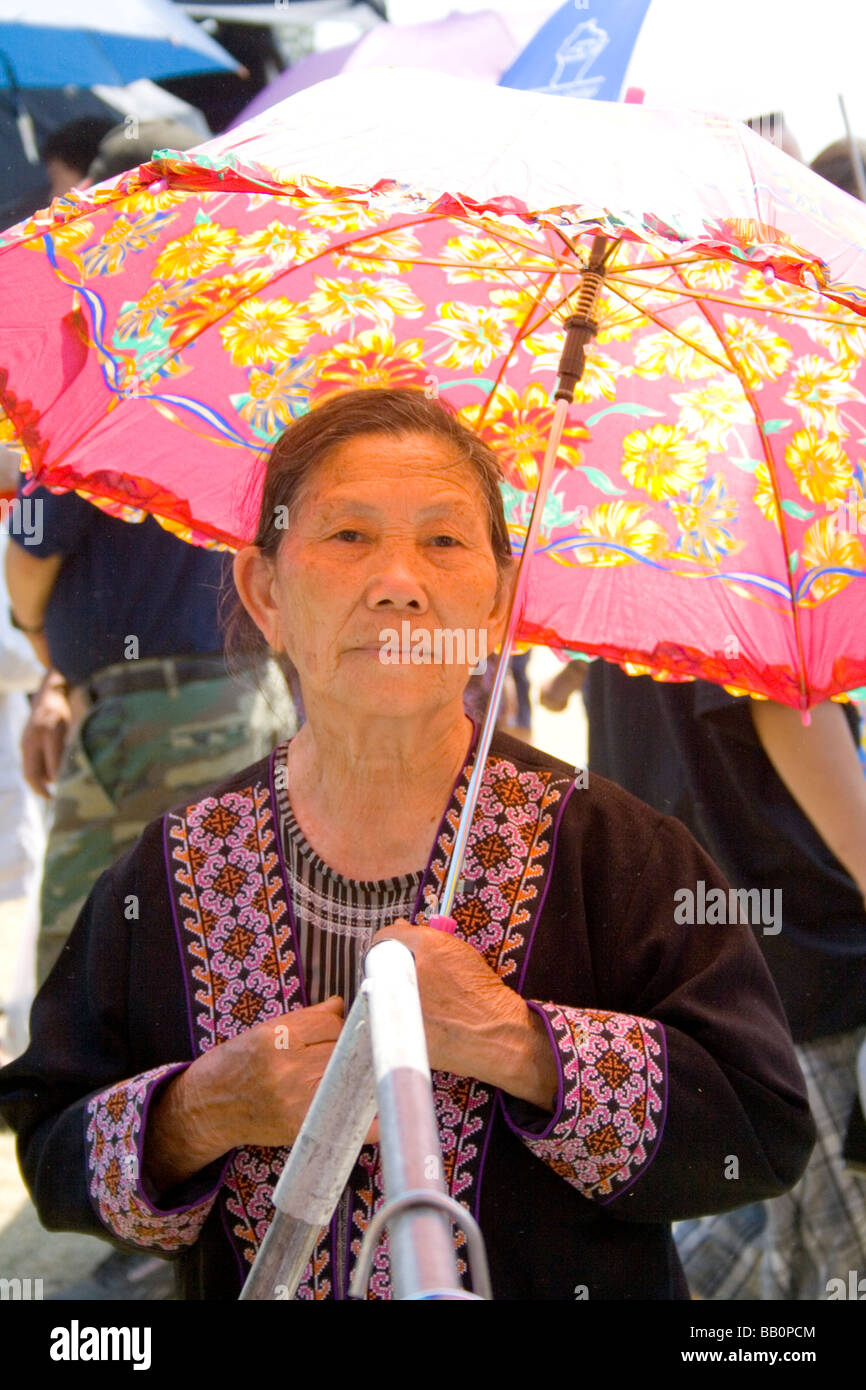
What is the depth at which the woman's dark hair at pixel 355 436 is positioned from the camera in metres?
1.89

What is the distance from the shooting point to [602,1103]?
1679 mm

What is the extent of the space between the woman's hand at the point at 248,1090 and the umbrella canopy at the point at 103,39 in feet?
13.3

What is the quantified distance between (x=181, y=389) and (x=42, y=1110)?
3.40 feet

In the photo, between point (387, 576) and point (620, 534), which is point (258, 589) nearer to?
point (387, 576)

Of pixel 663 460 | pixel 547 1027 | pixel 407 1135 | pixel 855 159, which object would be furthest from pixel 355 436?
pixel 855 159

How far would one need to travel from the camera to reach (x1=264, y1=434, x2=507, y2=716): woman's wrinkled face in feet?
5.80

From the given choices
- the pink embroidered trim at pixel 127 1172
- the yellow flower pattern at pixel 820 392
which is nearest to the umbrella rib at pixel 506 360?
the yellow flower pattern at pixel 820 392

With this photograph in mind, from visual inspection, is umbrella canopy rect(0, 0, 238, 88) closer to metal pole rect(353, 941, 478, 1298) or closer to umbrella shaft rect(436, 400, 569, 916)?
umbrella shaft rect(436, 400, 569, 916)

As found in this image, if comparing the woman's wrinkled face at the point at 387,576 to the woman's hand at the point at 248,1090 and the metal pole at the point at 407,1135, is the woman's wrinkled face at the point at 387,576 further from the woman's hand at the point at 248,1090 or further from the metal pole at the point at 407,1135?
the metal pole at the point at 407,1135

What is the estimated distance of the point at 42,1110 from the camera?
1.86 m

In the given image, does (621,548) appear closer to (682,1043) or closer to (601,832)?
Answer: (601,832)

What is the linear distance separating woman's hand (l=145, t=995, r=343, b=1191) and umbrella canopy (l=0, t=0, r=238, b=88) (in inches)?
160

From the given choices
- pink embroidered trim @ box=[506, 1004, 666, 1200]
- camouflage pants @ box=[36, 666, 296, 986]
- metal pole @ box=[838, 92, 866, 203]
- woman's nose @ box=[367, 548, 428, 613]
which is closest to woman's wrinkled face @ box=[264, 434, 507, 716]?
woman's nose @ box=[367, 548, 428, 613]
